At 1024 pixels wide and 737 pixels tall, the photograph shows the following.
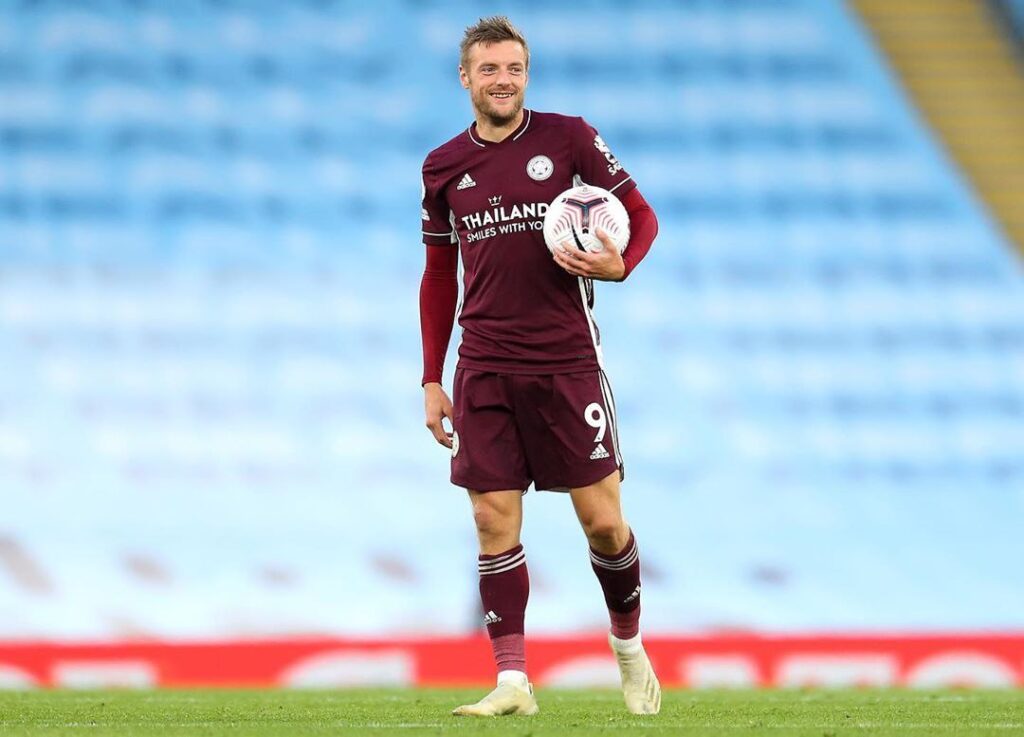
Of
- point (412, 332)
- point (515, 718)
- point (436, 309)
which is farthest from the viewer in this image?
point (412, 332)

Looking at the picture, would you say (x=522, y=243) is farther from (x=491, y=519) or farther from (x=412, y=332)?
(x=412, y=332)

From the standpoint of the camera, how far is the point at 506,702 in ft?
13.0

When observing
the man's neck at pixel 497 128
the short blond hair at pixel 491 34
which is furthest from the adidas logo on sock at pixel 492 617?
the short blond hair at pixel 491 34

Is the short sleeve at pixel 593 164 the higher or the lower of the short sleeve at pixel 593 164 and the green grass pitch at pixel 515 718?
the higher

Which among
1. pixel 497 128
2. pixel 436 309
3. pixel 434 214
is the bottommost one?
pixel 436 309

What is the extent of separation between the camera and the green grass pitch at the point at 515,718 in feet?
11.9

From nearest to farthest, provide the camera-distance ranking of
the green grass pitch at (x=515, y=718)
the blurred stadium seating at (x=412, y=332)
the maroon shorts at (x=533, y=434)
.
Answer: the green grass pitch at (x=515, y=718)
the maroon shorts at (x=533, y=434)
the blurred stadium seating at (x=412, y=332)

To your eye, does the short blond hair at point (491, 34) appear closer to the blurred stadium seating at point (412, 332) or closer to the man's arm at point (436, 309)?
the man's arm at point (436, 309)

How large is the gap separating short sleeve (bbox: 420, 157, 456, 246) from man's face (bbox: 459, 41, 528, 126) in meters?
0.24

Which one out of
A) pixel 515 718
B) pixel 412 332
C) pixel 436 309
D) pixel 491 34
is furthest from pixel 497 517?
pixel 412 332

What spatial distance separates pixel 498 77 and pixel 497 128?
0.15 metres

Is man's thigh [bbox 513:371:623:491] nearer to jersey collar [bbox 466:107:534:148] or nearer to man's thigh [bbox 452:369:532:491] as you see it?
man's thigh [bbox 452:369:532:491]

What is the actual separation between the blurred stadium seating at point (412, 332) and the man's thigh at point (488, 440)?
22.4 ft

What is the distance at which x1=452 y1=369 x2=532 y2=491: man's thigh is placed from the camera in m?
4.09
